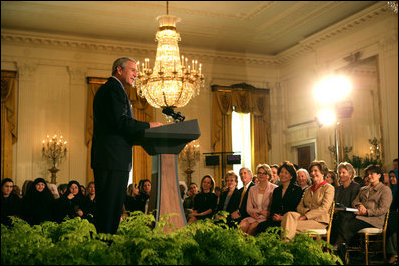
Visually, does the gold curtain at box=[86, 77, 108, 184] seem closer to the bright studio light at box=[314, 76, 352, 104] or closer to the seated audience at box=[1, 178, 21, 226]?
the seated audience at box=[1, 178, 21, 226]

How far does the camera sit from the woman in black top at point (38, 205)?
7094 millimetres

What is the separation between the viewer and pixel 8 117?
11930 millimetres

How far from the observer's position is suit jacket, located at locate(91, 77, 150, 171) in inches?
119

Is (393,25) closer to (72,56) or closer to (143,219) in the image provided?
(72,56)

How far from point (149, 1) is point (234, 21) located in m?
2.28

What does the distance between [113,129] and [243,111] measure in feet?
35.8

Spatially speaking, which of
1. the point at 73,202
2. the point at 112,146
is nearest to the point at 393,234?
the point at 112,146

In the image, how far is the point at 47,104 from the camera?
1235 centimetres

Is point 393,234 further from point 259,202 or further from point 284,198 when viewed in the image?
point 259,202

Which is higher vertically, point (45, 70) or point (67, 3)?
point (67, 3)

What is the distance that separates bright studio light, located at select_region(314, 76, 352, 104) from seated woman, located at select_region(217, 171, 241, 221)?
503 centimetres

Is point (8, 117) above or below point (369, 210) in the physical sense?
above

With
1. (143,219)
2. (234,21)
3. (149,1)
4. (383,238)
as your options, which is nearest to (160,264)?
(143,219)

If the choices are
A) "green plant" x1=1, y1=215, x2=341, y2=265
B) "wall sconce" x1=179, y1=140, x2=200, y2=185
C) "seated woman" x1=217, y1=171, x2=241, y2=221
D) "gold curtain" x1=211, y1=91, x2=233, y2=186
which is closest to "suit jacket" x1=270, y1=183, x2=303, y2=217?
"seated woman" x1=217, y1=171, x2=241, y2=221
